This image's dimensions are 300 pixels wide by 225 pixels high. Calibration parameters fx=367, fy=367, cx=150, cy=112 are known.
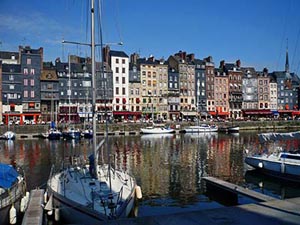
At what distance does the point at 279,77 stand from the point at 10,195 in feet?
371

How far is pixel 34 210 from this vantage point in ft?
50.9

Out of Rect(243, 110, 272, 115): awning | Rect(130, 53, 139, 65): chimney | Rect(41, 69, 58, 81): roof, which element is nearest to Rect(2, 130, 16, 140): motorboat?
Rect(41, 69, 58, 81): roof

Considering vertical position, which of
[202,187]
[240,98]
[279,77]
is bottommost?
[202,187]

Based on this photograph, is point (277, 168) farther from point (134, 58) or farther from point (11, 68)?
point (134, 58)

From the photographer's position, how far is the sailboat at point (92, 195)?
12.9 meters

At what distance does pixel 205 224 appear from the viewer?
11.2 metres

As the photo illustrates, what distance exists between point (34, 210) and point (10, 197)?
4.00ft

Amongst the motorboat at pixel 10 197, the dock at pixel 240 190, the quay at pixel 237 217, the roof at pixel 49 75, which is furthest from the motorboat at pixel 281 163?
the roof at pixel 49 75

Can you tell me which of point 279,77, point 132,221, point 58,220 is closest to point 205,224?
point 132,221

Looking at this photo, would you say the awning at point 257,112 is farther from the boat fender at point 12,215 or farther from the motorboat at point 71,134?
the boat fender at point 12,215

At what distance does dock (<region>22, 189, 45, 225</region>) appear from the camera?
14008 millimetres

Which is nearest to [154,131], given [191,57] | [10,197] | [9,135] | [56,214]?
[9,135]

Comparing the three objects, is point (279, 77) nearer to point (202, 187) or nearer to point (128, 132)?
point (128, 132)

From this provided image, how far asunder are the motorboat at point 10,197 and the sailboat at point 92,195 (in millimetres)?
1516
